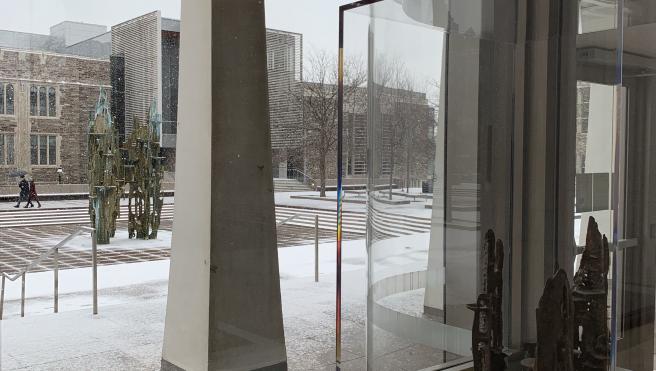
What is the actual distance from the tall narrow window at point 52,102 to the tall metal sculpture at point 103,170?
0.13 metres

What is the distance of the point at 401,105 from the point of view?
76.1 inches

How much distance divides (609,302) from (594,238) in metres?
0.17

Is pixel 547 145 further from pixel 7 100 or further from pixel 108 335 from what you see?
pixel 108 335

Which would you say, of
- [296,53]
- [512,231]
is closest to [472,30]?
[512,231]

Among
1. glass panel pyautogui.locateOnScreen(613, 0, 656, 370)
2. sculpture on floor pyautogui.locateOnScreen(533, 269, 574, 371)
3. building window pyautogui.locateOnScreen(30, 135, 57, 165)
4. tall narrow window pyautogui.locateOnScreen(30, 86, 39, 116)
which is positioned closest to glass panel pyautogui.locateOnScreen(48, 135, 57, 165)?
building window pyautogui.locateOnScreen(30, 135, 57, 165)

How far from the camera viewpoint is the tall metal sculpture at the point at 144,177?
198 cm

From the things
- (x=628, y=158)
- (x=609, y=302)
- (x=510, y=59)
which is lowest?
(x=609, y=302)

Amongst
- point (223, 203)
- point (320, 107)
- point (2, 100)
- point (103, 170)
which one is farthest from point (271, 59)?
point (2, 100)

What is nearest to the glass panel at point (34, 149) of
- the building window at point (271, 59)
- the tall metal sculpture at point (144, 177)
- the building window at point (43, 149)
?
the building window at point (43, 149)

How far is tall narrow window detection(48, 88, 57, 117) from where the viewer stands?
1.76 metres

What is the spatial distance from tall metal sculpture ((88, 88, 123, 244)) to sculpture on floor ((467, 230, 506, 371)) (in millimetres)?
1183

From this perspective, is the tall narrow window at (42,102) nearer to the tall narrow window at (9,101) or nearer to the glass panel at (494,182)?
the tall narrow window at (9,101)

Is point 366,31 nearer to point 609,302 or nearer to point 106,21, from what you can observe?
point 106,21

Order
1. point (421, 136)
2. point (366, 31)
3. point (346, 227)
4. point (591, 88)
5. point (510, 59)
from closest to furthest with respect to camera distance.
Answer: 1. point (591, 88)
2. point (510, 59)
3. point (421, 136)
4. point (366, 31)
5. point (346, 227)
